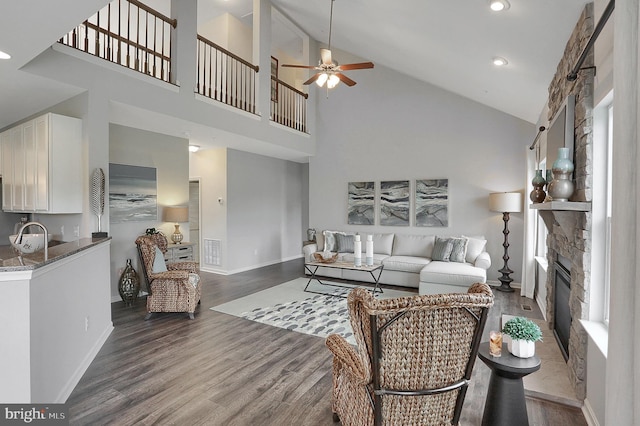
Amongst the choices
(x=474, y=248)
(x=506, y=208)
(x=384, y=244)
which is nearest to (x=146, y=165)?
(x=384, y=244)

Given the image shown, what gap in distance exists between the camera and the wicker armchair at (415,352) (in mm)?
1508

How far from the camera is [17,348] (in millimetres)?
1907

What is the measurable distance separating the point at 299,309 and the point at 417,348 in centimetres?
310

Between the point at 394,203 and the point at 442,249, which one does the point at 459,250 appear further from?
the point at 394,203

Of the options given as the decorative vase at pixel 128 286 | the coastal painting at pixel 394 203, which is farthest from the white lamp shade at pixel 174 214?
the coastal painting at pixel 394 203

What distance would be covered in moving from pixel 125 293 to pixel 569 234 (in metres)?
5.17

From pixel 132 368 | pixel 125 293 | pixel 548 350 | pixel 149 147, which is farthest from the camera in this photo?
pixel 149 147

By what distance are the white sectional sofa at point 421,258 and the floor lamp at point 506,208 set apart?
0.39m

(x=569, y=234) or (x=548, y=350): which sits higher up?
(x=569, y=234)

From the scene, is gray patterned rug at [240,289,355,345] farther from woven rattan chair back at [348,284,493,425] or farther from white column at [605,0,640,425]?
white column at [605,0,640,425]

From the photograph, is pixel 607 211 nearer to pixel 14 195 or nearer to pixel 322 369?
pixel 322 369

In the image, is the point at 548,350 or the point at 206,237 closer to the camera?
the point at 548,350

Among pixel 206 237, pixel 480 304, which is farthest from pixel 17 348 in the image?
pixel 206 237

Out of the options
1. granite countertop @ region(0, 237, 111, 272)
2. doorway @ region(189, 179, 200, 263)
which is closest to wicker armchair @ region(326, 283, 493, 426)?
granite countertop @ region(0, 237, 111, 272)
